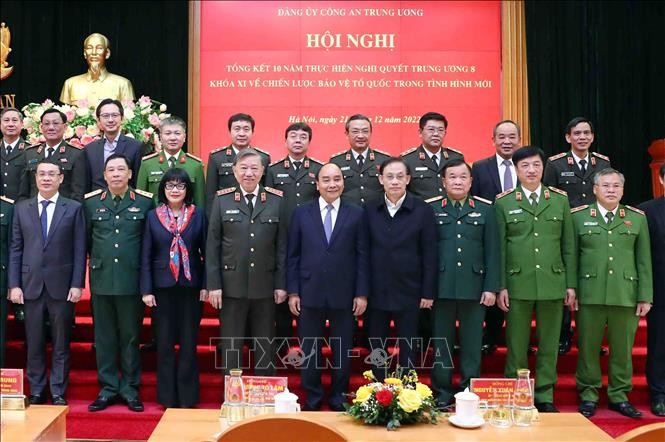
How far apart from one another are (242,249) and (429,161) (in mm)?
1360

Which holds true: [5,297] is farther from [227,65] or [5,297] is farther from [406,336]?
[227,65]

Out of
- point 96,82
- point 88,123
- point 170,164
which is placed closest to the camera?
point 170,164

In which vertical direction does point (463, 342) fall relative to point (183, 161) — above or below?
below

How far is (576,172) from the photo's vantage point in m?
4.82

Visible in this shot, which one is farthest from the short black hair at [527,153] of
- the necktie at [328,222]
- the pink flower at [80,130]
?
the pink flower at [80,130]

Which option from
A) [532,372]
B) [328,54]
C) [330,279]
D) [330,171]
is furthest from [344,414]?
[328,54]

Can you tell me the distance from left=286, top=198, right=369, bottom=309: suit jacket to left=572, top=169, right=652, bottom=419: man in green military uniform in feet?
4.18

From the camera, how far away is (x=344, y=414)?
2648mm

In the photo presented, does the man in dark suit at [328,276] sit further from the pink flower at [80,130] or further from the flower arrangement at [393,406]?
the pink flower at [80,130]

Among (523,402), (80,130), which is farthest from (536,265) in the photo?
(80,130)

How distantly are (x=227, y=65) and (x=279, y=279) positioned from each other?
4057 millimetres

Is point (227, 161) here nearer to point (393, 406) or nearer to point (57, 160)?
point (57, 160)

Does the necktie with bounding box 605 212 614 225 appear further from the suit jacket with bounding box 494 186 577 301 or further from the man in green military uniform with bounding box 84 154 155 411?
the man in green military uniform with bounding box 84 154 155 411

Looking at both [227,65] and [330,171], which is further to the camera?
[227,65]
